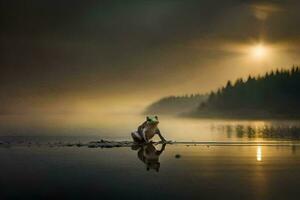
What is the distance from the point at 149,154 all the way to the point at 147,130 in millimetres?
7734

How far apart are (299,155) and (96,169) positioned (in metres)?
13.6

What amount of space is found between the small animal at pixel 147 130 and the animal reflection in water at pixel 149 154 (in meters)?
0.62

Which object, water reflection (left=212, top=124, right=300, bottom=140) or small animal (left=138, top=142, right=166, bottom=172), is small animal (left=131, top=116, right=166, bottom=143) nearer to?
small animal (left=138, top=142, right=166, bottom=172)

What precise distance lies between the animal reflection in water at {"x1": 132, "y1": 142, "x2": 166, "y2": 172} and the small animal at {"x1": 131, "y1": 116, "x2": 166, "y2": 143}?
62 cm

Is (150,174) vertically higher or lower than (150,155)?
lower

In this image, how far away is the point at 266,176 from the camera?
26.3 metres

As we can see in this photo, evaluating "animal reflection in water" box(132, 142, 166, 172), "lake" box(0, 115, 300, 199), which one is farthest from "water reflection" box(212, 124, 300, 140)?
"lake" box(0, 115, 300, 199)

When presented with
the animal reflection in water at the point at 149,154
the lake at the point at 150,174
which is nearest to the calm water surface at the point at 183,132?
the animal reflection in water at the point at 149,154

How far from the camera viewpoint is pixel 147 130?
45.1 meters

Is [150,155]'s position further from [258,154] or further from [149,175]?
[149,175]

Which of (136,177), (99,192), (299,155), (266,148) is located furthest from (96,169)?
(266,148)

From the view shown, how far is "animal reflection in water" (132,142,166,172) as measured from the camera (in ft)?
101

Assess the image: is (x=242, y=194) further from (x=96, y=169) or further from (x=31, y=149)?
(x=31, y=149)

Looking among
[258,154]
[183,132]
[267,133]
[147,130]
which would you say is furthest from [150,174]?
[183,132]
